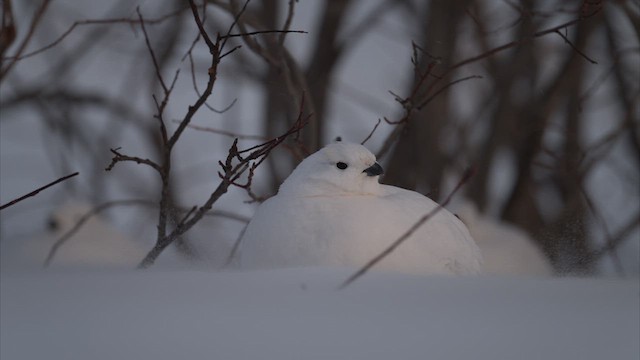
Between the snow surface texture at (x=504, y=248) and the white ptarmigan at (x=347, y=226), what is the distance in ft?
6.51

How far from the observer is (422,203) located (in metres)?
3.19

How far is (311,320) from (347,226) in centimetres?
94

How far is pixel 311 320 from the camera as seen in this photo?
2.02 meters

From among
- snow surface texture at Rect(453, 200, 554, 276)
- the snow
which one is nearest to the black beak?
the snow

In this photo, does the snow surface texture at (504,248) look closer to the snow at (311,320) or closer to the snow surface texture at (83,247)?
the snow surface texture at (83,247)

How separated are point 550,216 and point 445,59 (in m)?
1.61

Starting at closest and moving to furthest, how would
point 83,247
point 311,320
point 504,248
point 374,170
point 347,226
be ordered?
point 311,320 < point 347,226 < point 374,170 < point 504,248 < point 83,247

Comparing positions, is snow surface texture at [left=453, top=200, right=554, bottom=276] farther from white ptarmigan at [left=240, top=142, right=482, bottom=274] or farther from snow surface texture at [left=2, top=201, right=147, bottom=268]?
snow surface texture at [left=2, top=201, right=147, bottom=268]

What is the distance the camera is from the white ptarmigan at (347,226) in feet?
9.50

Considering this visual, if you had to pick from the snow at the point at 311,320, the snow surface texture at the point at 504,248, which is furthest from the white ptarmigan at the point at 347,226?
the snow surface texture at the point at 504,248

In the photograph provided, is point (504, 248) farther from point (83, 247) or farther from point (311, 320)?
point (311, 320)

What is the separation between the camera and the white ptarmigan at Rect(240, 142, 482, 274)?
9.50 feet

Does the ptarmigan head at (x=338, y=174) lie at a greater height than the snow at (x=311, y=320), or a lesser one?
lesser

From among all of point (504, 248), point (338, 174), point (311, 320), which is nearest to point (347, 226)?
point (338, 174)
